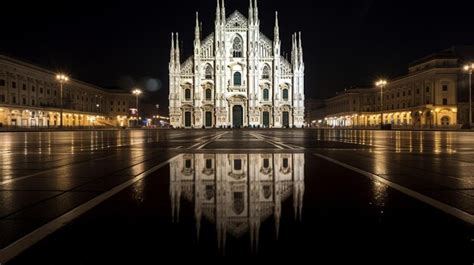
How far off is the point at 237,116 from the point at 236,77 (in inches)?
319

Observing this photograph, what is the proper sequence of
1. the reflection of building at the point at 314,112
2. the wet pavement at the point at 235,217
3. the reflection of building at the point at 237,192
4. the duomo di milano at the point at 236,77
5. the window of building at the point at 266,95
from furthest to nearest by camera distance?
the reflection of building at the point at 314,112
the window of building at the point at 266,95
the duomo di milano at the point at 236,77
the reflection of building at the point at 237,192
the wet pavement at the point at 235,217

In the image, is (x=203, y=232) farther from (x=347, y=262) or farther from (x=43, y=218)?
(x=43, y=218)

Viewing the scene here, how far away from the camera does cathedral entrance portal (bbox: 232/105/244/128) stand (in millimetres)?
78875

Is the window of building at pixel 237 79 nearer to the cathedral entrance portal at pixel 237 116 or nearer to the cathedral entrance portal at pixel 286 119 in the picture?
the cathedral entrance portal at pixel 237 116

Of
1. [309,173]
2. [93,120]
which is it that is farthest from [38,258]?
[93,120]

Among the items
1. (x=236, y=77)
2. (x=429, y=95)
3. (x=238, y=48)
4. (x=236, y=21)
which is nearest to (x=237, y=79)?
(x=236, y=77)

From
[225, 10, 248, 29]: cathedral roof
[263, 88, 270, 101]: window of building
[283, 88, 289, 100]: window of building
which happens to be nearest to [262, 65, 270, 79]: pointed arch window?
[263, 88, 270, 101]: window of building

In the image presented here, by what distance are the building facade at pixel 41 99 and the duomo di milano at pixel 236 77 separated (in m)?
25.8

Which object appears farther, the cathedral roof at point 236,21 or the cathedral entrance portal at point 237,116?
the cathedral entrance portal at point 237,116

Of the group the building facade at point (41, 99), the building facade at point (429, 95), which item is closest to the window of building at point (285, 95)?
the building facade at point (429, 95)

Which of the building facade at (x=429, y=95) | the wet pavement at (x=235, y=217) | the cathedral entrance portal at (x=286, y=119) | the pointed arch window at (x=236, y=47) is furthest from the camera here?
the cathedral entrance portal at (x=286, y=119)

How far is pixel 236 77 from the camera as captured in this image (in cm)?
7750

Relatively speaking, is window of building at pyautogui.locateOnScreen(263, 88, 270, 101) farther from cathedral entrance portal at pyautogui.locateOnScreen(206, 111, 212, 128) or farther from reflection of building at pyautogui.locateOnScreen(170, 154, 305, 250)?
reflection of building at pyautogui.locateOnScreen(170, 154, 305, 250)

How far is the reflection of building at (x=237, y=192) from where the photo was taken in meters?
4.09
